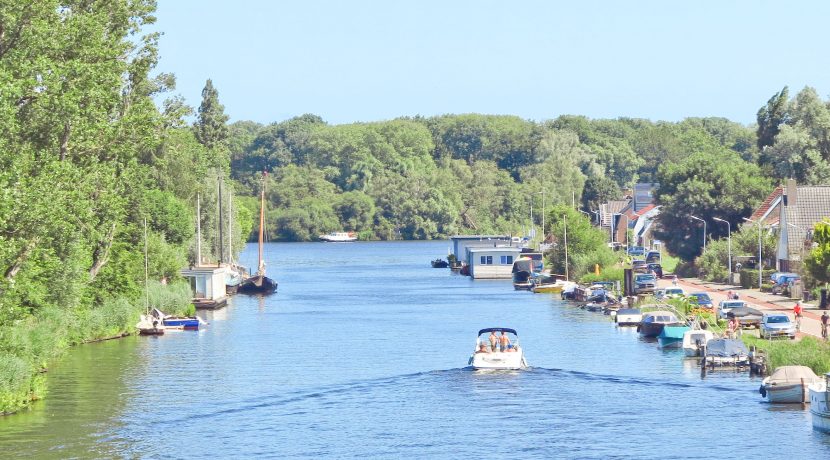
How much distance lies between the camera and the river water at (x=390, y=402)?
48.1m

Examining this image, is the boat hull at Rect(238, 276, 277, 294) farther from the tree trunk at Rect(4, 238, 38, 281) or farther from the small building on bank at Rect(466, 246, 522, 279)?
the tree trunk at Rect(4, 238, 38, 281)

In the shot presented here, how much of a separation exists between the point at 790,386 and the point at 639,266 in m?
78.2

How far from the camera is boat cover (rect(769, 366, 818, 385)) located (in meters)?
53.9

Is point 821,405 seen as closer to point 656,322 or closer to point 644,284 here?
point 656,322

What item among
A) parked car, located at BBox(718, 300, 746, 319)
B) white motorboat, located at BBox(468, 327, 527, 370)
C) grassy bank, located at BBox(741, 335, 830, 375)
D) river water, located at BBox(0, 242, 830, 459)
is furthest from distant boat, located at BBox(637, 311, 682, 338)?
grassy bank, located at BBox(741, 335, 830, 375)

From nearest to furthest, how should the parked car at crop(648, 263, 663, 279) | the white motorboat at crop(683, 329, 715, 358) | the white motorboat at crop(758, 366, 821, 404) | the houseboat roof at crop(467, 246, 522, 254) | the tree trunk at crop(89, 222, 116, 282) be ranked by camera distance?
the white motorboat at crop(758, 366, 821, 404) < the white motorboat at crop(683, 329, 715, 358) < the tree trunk at crop(89, 222, 116, 282) < the parked car at crop(648, 263, 663, 279) < the houseboat roof at crop(467, 246, 522, 254)

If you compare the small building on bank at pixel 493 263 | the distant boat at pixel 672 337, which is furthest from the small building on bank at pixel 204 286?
the small building on bank at pixel 493 263

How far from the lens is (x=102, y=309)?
284 ft

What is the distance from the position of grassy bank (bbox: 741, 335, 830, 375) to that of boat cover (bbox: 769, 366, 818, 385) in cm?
231

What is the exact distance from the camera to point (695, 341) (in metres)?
72.4

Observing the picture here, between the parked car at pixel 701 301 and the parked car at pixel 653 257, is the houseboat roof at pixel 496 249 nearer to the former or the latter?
the parked car at pixel 653 257

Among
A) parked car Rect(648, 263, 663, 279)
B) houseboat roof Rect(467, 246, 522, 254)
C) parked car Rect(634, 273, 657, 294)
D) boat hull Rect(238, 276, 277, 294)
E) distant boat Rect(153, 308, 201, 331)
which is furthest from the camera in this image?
houseboat roof Rect(467, 246, 522, 254)

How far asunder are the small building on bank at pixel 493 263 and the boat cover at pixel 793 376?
10753cm

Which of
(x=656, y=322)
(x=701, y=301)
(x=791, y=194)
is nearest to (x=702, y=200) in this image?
(x=791, y=194)
